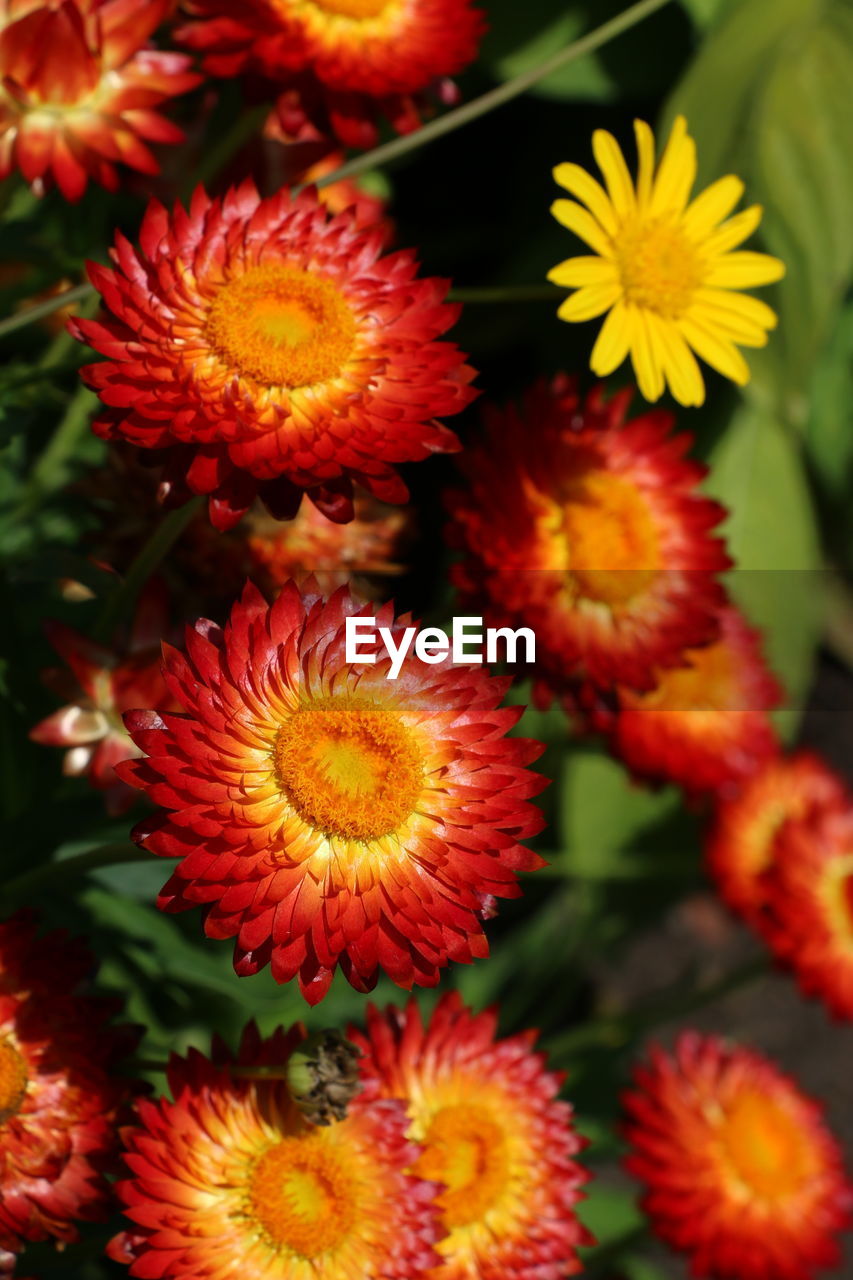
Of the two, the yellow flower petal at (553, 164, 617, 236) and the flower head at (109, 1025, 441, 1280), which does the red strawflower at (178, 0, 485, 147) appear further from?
the flower head at (109, 1025, 441, 1280)

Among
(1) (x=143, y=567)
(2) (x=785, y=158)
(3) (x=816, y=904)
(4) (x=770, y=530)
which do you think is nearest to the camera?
(1) (x=143, y=567)

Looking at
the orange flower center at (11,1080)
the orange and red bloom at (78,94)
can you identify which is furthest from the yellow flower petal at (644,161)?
the orange flower center at (11,1080)

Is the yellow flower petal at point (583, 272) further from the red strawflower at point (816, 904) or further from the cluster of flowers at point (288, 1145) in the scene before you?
the red strawflower at point (816, 904)

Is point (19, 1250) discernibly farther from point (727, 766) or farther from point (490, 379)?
point (490, 379)

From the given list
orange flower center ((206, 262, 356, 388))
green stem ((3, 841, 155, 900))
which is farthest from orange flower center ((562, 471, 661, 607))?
green stem ((3, 841, 155, 900))

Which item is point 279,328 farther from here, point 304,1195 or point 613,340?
point 304,1195

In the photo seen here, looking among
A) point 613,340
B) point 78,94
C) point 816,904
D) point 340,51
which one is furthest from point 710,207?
point 816,904
